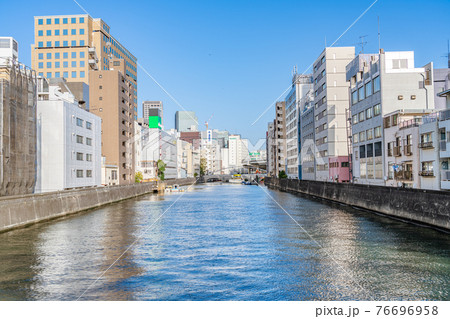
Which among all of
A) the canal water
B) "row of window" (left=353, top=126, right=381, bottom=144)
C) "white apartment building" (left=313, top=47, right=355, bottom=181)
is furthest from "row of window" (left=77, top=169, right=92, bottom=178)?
"white apartment building" (left=313, top=47, right=355, bottom=181)

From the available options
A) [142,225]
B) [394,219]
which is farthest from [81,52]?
[394,219]

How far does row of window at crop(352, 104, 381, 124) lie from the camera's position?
64.2 m

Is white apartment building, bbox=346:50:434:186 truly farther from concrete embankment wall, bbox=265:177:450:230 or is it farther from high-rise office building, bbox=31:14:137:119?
high-rise office building, bbox=31:14:137:119

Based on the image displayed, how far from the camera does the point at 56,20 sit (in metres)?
124

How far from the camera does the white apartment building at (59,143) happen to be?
203 feet

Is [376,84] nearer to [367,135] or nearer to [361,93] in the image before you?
[361,93]

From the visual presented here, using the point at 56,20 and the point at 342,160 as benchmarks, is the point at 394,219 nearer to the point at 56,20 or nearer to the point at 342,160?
the point at 342,160

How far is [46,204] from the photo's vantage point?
40.1 meters

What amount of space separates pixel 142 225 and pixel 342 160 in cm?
6541

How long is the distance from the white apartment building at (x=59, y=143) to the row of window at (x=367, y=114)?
4790 centimetres

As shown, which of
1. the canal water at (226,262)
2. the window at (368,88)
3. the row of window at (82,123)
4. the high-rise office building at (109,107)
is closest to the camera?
the canal water at (226,262)

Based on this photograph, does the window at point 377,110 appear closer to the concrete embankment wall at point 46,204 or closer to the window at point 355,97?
the window at point 355,97

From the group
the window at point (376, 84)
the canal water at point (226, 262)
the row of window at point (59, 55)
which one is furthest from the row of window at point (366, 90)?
the row of window at point (59, 55)

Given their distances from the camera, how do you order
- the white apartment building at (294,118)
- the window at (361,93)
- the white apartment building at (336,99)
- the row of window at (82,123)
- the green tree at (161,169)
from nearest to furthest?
the row of window at (82,123) → the window at (361,93) → the white apartment building at (336,99) → the white apartment building at (294,118) → the green tree at (161,169)
